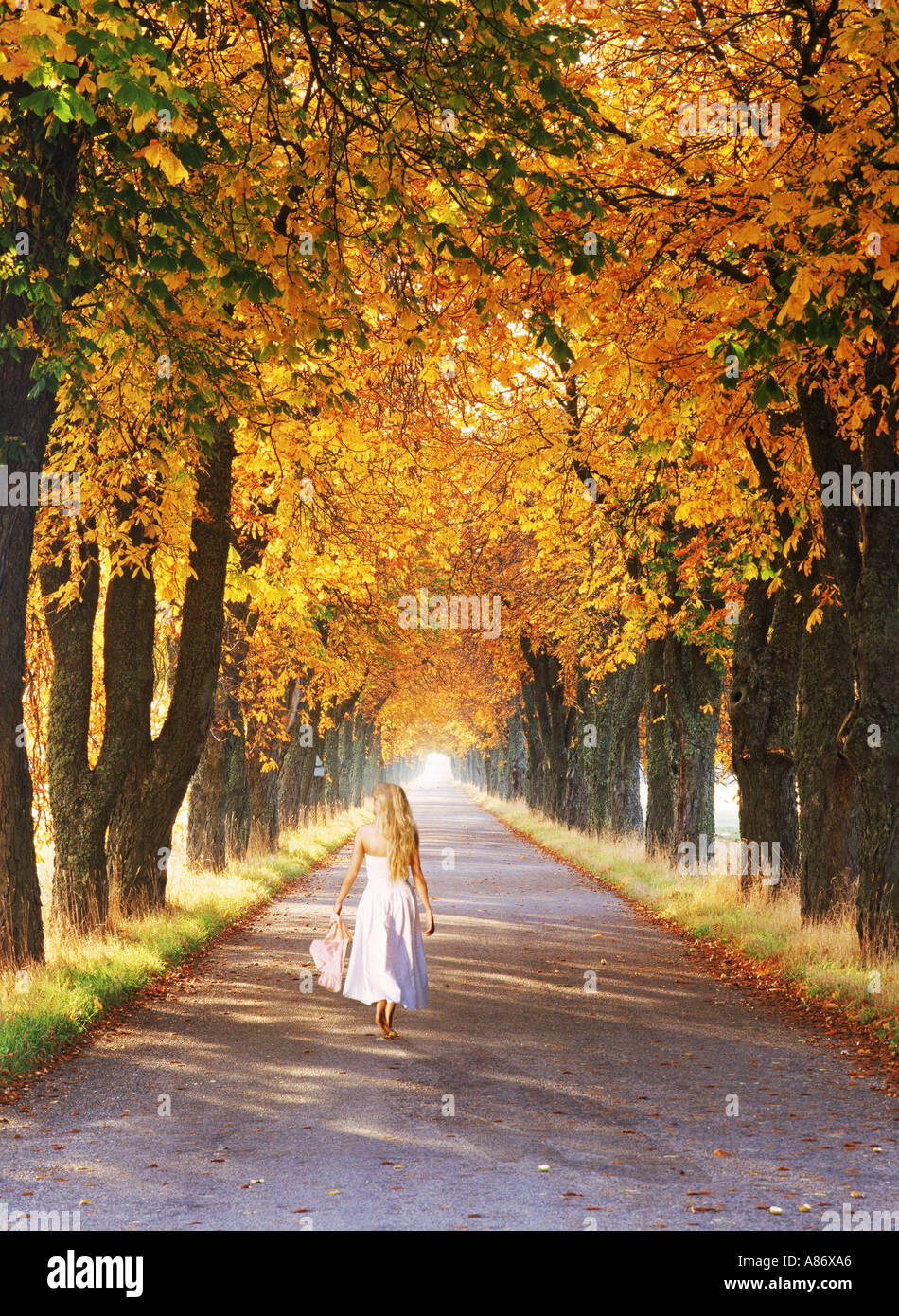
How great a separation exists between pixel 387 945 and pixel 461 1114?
216cm

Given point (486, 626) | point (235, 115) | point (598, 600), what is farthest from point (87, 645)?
point (486, 626)

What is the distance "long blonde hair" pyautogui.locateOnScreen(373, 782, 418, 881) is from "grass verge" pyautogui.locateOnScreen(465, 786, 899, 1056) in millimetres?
3716

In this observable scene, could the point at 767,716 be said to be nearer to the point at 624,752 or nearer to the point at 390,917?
the point at 390,917

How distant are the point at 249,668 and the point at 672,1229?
18.6 metres

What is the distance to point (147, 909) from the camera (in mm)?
15305

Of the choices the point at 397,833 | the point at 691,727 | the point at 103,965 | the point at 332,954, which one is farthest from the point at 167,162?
the point at 691,727

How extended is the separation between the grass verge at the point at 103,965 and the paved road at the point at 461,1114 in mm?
289

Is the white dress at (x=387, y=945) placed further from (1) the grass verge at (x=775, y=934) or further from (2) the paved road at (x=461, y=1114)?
(1) the grass verge at (x=775, y=934)

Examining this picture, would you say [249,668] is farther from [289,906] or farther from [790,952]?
[790,952]

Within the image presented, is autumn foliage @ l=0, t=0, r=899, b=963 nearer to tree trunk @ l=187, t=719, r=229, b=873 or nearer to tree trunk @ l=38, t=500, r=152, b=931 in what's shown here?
tree trunk @ l=38, t=500, r=152, b=931

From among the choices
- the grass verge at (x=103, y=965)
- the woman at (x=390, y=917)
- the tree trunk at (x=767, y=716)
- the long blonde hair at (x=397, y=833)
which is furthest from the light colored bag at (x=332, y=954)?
the tree trunk at (x=767, y=716)

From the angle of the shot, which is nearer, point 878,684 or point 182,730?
point 878,684

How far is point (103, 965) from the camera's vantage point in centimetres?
1162

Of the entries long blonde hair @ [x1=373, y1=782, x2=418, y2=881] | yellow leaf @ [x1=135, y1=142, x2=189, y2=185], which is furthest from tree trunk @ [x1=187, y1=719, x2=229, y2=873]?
yellow leaf @ [x1=135, y1=142, x2=189, y2=185]
